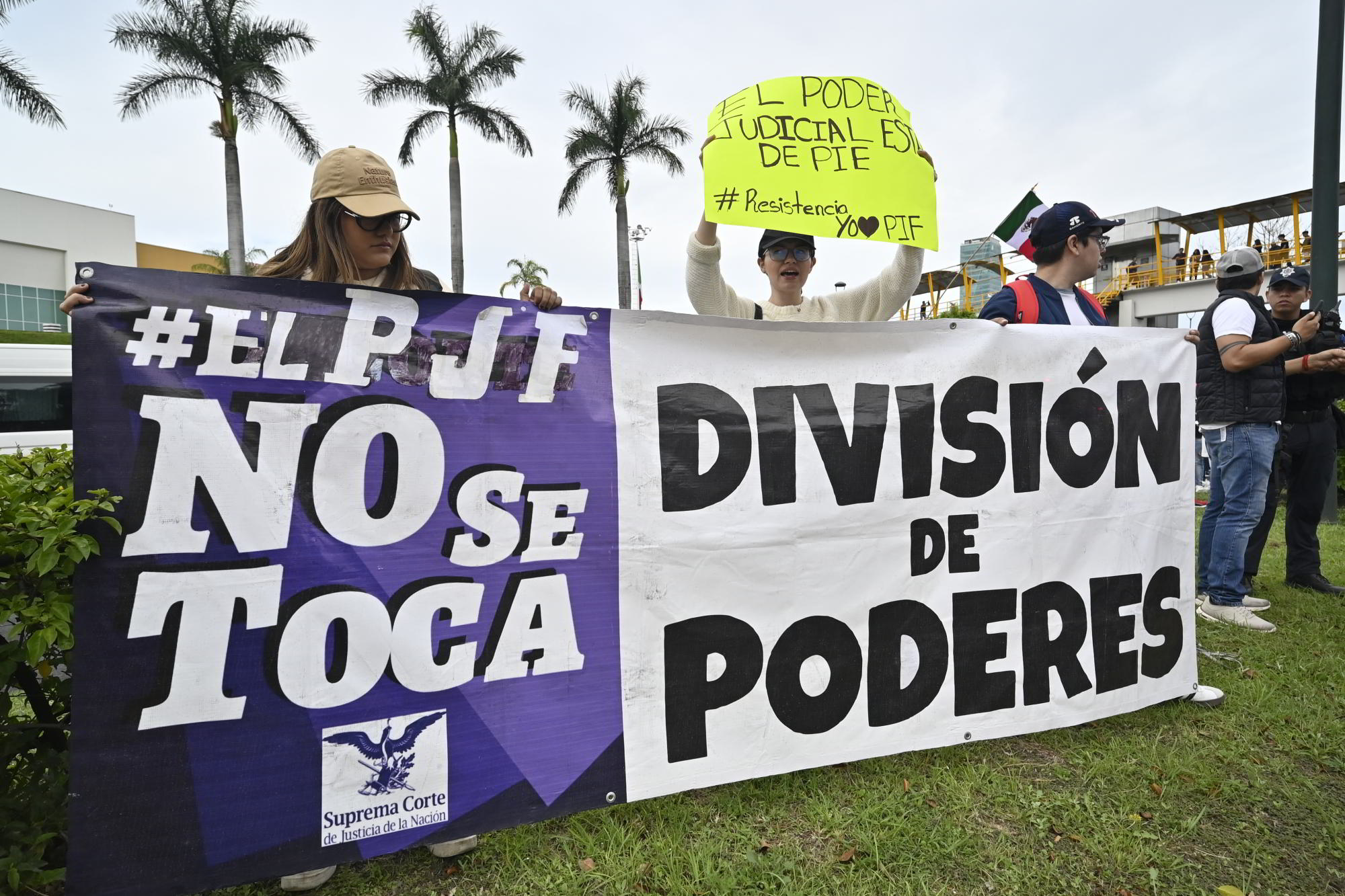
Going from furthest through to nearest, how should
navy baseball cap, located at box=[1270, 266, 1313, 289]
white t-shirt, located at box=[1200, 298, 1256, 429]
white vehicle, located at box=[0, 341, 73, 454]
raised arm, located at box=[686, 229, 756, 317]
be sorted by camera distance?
white vehicle, located at box=[0, 341, 73, 454], navy baseball cap, located at box=[1270, 266, 1313, 289], white t-shirt, located at box=[1200, 298, 1256, 429], raised arm, located at box=[686, 229, 756, 317]

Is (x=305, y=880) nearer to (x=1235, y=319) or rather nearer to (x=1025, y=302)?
(x=1025, y=302)

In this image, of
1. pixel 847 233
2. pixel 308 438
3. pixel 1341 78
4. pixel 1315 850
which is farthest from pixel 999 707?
pixel 1341 78

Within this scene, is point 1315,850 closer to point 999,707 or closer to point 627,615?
point 999,707

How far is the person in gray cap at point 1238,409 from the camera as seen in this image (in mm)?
3348

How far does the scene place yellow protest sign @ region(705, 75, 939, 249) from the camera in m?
2.19

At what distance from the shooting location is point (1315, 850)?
1892mm

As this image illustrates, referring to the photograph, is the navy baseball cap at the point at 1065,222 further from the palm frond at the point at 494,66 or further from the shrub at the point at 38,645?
the palm frond at the point at 494,66

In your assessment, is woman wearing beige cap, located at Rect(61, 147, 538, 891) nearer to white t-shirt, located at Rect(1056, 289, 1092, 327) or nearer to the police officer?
white t-shirt, located at Rect(1056, 289, 1092, 327)

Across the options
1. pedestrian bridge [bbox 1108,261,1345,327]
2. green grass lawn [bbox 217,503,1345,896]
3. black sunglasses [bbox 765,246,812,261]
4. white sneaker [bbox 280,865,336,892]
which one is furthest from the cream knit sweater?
pedestrian bridge [bbox 1108,261,1345,327]

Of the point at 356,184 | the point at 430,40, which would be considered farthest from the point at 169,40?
the point at 356,184

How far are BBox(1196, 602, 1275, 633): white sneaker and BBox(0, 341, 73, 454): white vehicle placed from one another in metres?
8.93

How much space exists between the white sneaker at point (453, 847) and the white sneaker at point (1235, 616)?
367 centimetres

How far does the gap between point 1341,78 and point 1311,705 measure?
559 cm

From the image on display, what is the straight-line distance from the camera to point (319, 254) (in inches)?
77.2
